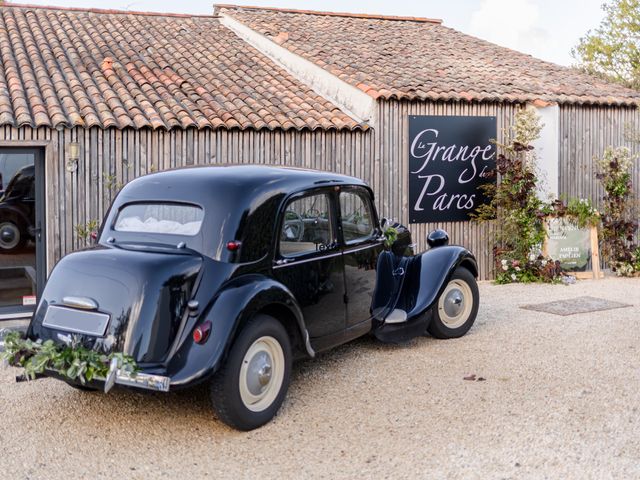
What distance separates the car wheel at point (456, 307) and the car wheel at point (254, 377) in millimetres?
2406

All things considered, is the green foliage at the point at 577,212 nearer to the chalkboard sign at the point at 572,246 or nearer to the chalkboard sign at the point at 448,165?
the chalkboard sign at the point at 572,246

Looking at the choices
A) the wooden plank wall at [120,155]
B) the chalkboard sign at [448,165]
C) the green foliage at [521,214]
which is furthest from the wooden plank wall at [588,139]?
the wooden plank wall at [120,155]

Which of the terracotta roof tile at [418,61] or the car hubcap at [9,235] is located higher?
the terracotta roof tile at [418,61]

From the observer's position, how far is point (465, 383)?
17.9 ft

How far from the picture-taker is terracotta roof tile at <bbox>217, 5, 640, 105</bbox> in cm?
1125

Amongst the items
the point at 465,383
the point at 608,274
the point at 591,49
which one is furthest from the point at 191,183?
the point at 591,49

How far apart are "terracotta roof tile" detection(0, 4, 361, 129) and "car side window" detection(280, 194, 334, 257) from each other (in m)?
4.49

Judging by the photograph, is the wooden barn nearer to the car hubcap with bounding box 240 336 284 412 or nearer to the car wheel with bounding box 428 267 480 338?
the car wheel with bounding box 428 267 480 338

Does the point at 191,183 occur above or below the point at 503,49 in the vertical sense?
below

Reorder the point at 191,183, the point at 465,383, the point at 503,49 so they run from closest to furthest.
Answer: the point at 191,183
the point at 465,383
the point at 503,49

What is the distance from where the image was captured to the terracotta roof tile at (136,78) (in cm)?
927

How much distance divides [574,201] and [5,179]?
8252 millimetres

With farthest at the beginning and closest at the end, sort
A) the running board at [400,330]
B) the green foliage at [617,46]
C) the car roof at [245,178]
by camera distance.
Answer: the green foliage at [617,46]
the running board at [400,330]
the car roof at [245,178]

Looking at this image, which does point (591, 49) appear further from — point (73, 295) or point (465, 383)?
point (73, 295)
